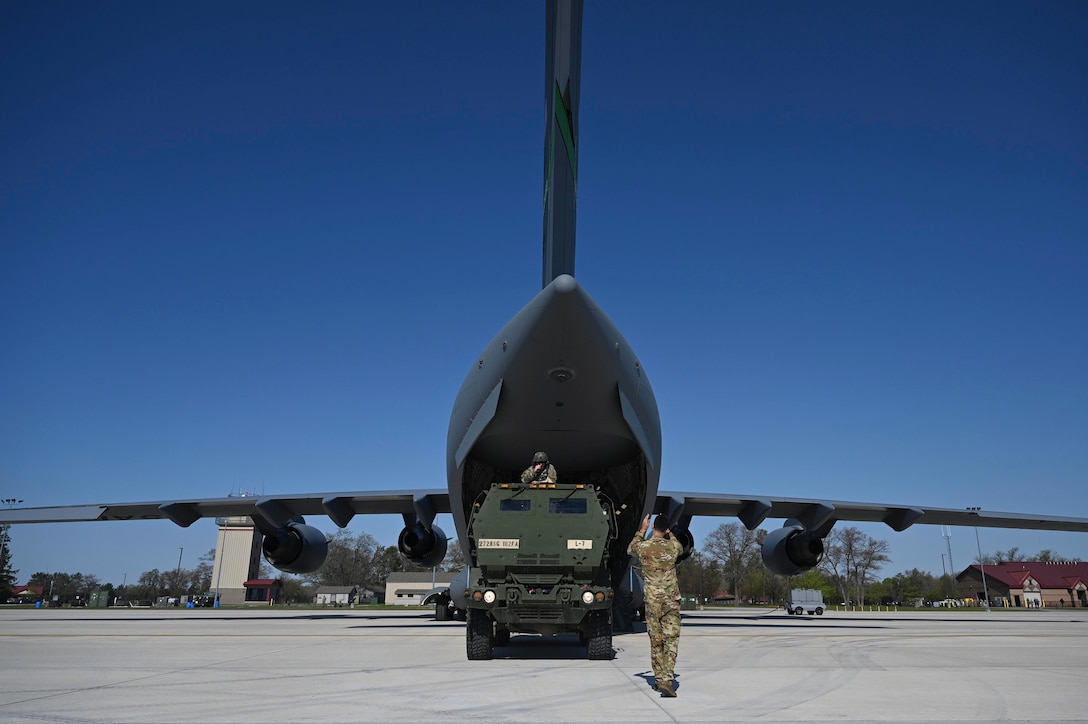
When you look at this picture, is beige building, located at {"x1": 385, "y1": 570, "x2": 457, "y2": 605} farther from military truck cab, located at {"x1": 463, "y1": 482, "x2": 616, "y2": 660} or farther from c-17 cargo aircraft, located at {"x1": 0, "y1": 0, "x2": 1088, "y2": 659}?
military truck cab, located at {"x1": 463, "y1": 482, "x2": 616, "y2": 660}

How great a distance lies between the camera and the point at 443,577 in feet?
241

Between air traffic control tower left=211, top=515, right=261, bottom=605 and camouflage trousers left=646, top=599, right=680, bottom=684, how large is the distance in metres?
65.9

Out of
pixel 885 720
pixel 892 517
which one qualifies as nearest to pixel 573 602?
pixel 885 720

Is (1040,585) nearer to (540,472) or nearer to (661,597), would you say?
(540,472)

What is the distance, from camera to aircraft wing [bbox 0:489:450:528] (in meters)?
18.1

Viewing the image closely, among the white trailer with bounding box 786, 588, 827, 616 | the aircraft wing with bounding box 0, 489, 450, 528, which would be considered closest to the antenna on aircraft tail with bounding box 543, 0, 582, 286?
the aircraft wing with bounding box 0, 489, 450, 528

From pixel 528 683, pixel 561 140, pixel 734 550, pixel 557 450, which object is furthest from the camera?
pixel 734 550

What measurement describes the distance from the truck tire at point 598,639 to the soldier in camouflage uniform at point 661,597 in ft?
5.53

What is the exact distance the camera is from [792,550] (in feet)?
57.7

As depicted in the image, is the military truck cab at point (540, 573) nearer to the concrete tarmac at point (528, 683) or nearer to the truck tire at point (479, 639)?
the truck tire at point (479, 639)

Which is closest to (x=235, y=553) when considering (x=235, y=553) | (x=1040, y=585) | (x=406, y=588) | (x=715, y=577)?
(x=235, y=553)

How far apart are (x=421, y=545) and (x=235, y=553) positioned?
55.4 metres

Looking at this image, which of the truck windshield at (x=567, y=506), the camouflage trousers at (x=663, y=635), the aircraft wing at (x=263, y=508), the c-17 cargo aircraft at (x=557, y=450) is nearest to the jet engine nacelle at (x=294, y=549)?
Answer: the aircraft wing at (x=263, y=508)

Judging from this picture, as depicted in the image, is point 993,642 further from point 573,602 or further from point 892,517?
point 573,602
